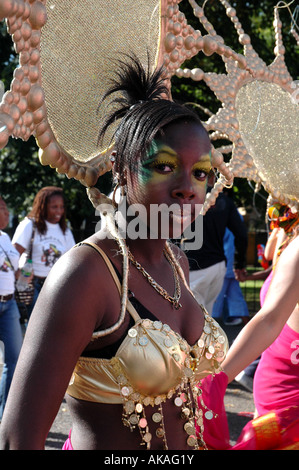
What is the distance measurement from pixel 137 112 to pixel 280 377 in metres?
1.47

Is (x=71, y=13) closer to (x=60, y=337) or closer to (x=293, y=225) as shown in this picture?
(x=60, y=337)

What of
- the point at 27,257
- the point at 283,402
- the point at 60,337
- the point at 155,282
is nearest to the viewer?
the point at 60,337

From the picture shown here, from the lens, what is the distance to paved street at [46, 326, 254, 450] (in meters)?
4.09

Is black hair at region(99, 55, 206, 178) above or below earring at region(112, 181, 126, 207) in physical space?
above

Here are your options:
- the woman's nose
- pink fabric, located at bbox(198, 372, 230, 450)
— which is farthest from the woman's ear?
pink fabric, located at bbox(198, 372, 230, 450)

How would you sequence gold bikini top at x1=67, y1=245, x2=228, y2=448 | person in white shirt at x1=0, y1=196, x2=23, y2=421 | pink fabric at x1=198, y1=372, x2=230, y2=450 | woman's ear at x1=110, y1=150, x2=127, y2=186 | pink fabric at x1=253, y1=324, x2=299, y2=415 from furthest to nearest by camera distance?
1. person in white shirt at x1=0, y1=196, x2=23, y2=421
2. pink fabric at x1=253, y1=324, x2=299, y2=415
3. pink fabric at x1=198, y1=372, x2=230, y2=450
4. woman's ear at x1=110, y1=150, x2=127, y2=186
5. gold bikini top at x1=67, y1=245, x2=228, y2=448

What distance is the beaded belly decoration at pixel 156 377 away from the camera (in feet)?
4.59

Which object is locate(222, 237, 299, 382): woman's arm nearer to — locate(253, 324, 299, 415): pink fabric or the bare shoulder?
locate(253, 324, 299, 415): pink fabric

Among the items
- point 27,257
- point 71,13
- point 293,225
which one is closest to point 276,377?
point 293,225

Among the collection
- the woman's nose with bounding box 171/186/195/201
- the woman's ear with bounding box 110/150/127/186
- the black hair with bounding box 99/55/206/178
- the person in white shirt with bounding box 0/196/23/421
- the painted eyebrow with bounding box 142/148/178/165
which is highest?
the black hair with bounding box 99/55/206/178

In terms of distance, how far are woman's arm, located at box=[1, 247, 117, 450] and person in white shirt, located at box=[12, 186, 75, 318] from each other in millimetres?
3540

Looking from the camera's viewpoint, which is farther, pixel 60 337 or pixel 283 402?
pixel 283 402

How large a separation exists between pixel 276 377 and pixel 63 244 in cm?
284

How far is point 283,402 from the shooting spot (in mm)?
2418
